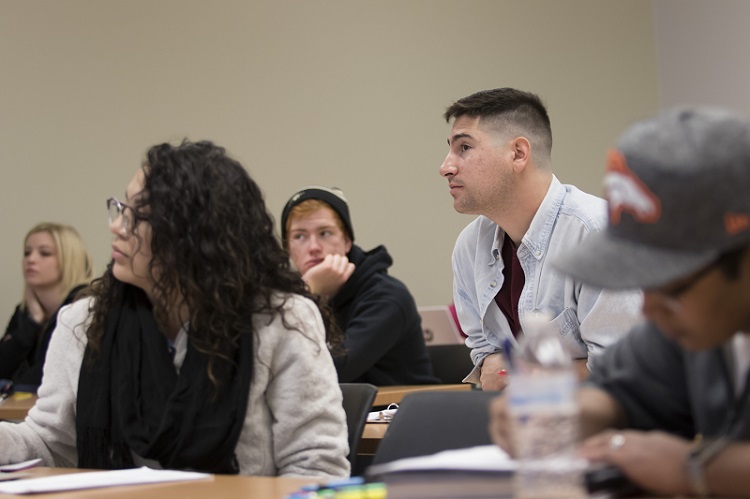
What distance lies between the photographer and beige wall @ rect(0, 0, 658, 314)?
19.1 feet

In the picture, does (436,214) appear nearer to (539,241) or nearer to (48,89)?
(48,89)

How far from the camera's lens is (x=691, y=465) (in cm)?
107

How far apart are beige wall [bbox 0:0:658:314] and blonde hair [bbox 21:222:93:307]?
266mm

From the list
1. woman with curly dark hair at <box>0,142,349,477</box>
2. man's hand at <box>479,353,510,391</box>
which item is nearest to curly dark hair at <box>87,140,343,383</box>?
woman with curly dark hair at <box>0,142,349,477</box>

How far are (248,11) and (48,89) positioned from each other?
4.02 ft

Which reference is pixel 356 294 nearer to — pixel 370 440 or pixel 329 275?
pixel 329 275

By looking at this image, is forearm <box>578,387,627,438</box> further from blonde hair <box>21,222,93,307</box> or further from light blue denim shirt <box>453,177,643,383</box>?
blonde hair <box>21,222,93,307</box>

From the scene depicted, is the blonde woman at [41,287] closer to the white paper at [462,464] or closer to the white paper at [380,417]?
the white paper at [380,417]

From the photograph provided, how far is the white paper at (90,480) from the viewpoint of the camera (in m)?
1.71

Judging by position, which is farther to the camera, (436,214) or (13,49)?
(436,214)

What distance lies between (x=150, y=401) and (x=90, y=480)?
403 mm

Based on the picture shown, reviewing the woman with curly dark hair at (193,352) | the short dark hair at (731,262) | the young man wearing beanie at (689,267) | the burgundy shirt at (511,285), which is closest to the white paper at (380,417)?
the burgundy shirt at (511,285)

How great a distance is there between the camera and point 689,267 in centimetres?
97

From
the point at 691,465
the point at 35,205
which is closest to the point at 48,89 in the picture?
the point at 35,205
